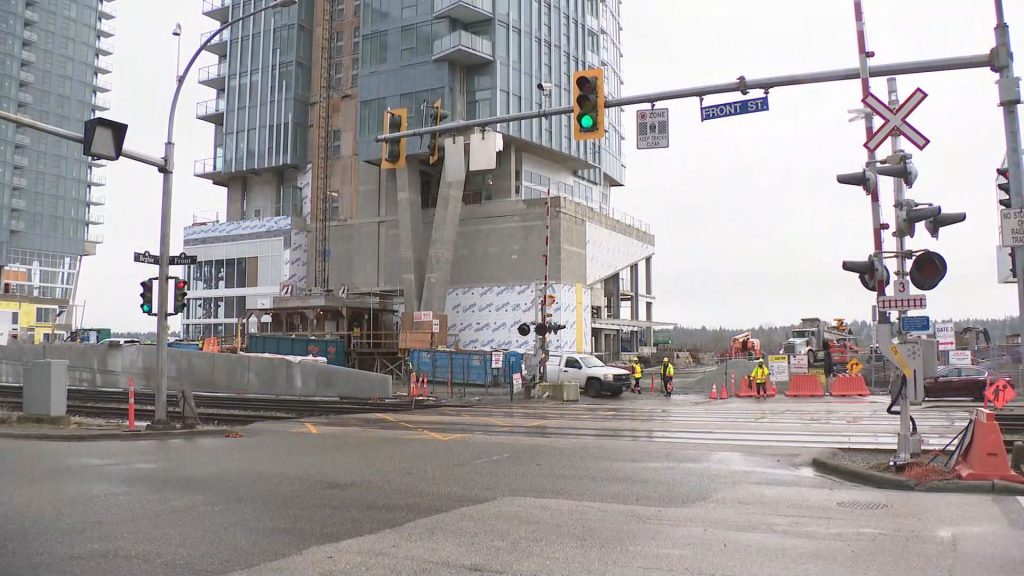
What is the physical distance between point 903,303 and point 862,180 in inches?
69.8

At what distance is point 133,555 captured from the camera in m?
6.13

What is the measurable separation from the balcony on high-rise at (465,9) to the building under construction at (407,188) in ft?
0.48

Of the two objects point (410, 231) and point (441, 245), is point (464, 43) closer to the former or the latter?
point (410, 231)

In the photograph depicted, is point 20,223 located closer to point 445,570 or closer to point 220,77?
point 220,77

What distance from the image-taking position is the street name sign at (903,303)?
9.91 metres

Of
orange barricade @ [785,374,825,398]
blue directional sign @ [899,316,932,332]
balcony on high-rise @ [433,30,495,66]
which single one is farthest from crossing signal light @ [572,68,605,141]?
balcony on high-rise @ [433,30,495,66]

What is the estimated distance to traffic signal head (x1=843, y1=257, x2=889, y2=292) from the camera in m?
10.2

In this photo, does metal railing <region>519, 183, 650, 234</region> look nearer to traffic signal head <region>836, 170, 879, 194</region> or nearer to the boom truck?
the boom truck

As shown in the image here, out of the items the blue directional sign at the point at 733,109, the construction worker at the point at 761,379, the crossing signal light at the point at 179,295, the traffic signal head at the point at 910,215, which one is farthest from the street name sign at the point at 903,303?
the construction worker at the point at 761,379

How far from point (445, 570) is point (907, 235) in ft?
25.6

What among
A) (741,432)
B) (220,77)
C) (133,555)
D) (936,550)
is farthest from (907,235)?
(220,77)

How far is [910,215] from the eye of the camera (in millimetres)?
9977

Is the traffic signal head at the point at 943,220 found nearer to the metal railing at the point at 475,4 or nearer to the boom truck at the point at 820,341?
the boom truck at the point at 820,341

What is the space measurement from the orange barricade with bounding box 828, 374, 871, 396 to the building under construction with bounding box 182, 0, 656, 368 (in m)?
19.4
